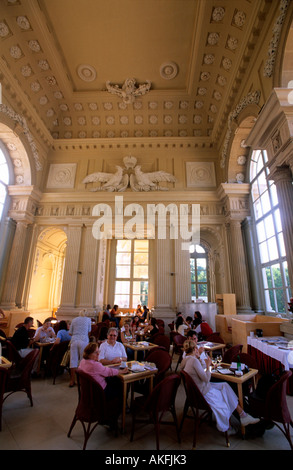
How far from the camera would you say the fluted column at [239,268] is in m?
8.35

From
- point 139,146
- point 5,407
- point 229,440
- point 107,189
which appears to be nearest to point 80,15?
point 139,146

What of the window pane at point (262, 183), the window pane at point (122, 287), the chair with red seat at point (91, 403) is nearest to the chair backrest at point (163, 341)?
the chair with red seat at point (91, 403)

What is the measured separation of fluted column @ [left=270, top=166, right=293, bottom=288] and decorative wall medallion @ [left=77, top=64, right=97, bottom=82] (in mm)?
8984

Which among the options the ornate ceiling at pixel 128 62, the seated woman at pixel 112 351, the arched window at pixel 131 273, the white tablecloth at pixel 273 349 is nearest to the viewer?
the seated woman at pixel 112 351

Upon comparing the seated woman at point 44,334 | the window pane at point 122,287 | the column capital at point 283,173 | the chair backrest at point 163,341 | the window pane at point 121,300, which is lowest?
the chair backrest at point 163,341

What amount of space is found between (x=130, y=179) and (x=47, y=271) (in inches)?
250

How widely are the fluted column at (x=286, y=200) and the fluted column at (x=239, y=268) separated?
3683 mm

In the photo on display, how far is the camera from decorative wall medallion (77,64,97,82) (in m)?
9.70

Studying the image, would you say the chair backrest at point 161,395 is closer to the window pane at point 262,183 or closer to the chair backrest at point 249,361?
the chair backrest at point 249,361

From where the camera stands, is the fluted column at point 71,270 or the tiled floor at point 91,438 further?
the fluted column at point 71,270

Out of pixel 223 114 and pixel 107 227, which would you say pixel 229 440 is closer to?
pixel 107 227

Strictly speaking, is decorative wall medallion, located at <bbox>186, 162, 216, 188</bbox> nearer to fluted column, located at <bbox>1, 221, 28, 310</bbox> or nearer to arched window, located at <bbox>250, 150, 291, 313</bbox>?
arched window, located at <bbox>250, 150, 291, 313</bbox>

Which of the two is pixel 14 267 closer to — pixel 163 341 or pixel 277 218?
pixel 163 341

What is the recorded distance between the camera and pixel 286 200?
519cm
